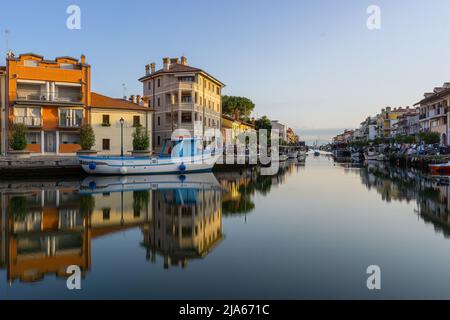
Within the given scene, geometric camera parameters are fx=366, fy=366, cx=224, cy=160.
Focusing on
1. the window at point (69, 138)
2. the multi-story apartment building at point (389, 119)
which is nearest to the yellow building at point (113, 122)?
the window at point (69, 138)

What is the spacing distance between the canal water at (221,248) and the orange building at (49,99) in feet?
65.7

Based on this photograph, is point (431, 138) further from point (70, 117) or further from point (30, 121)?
point (30, 121)

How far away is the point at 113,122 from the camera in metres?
41.8

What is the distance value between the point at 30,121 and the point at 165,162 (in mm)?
14391

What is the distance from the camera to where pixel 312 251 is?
9891 millimetres

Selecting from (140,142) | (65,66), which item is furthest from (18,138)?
(140,142)

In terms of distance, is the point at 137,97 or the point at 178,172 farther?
the point at 137,97

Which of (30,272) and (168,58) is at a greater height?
(168,58)

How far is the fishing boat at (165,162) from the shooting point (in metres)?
33.0

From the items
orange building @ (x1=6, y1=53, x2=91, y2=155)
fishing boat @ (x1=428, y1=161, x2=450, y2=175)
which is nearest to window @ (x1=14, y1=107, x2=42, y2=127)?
orange building @ (x1=6, y1=53, x2=91, y2=155)

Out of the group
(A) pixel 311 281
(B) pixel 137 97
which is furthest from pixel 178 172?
(A) pixel 311 281

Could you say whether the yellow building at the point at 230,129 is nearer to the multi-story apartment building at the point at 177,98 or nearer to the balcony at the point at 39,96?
the multi-story apartment building at the point at 177,98
